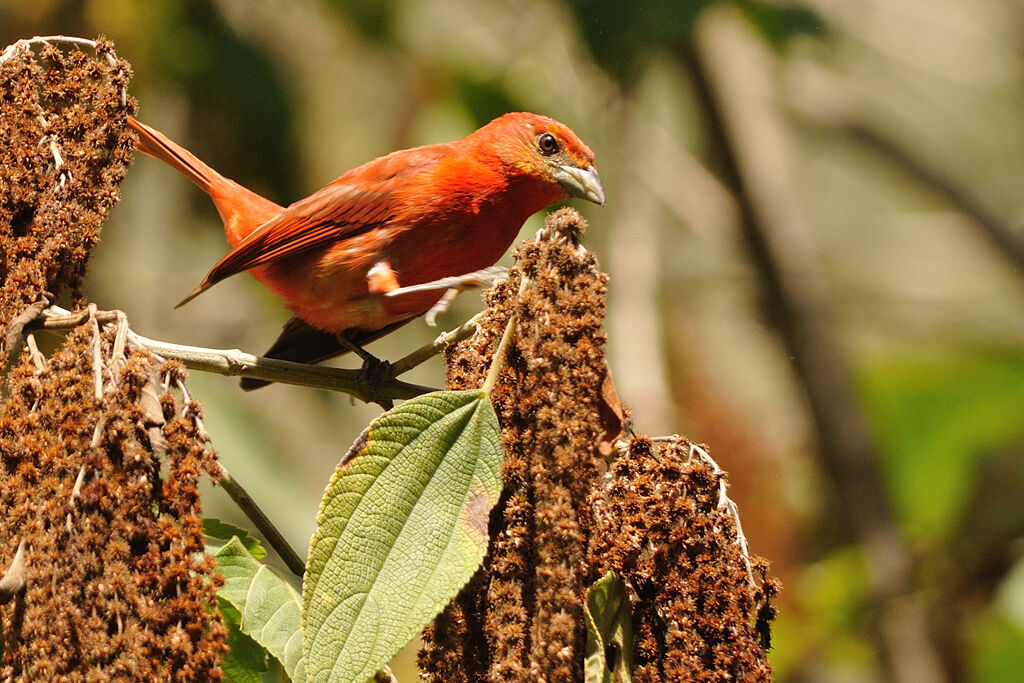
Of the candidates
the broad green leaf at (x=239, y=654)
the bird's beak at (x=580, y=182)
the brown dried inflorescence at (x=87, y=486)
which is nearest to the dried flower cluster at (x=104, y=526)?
the brown dried inflorescence at (x=87, y=486)

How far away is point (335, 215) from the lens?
3541 mm

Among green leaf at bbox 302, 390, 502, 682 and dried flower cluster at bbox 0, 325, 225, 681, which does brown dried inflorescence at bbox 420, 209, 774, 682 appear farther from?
dried flower cluster at bbox 0, 325, 225, 681

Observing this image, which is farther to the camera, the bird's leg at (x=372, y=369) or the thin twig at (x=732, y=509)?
the bird's leg at (x=372, y=369)

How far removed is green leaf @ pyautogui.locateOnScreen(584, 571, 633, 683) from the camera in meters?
1.55

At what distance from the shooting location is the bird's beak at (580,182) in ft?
11.6

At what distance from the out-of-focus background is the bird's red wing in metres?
1.01

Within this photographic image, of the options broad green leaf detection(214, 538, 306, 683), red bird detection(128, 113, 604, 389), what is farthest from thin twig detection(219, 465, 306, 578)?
red bird detection(128, 113, 604, 389)

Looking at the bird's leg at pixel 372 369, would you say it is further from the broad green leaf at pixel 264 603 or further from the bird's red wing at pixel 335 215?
the broad green leaf at pixel 264 603

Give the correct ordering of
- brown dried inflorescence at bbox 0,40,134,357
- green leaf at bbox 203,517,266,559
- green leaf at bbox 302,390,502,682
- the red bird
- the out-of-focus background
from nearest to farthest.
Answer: green leaf at bbox 302,390,502,682, brown dried inflorescence at bbox 0,40,134,357, green leaf at bbox 203,517,266,559, the red bird, the out-of-focus background

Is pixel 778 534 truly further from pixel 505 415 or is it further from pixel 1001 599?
pixel 505 415

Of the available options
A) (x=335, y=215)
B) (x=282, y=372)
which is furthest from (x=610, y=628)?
(x=335, y=215)

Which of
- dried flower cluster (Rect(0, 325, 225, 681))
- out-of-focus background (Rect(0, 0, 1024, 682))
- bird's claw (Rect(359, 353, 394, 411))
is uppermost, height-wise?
out-of-focus background (Rect(0, 0, 1024, 682))

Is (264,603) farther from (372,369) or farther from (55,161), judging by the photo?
(372,369)

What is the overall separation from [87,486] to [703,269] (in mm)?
6444
